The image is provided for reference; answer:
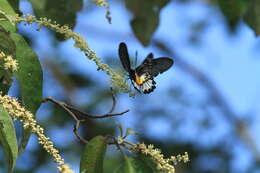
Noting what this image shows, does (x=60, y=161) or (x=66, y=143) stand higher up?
(x=66, y=143)

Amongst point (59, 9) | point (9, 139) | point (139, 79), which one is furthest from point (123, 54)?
point (59, 9)

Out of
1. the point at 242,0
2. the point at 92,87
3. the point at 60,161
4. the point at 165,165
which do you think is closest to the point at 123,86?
the point at 165,165

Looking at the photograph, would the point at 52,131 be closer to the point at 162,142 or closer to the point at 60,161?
the point at 162,142

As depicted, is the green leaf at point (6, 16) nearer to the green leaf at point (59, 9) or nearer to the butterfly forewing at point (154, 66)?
the butterfly forewing at point (154, 66)

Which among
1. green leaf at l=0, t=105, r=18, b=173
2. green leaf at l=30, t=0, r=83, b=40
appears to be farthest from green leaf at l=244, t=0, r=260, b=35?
green leaf at l=0, t=105, r=18, b=173

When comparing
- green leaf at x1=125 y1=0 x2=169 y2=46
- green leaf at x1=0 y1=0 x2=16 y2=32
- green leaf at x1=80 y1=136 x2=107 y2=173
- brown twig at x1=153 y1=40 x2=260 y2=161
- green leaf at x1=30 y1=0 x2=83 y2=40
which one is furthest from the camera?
brown twig at x1=153 y1=40 x2=260 y2=161

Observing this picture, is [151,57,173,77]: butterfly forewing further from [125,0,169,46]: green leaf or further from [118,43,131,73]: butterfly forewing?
[125,0,169,46]: green leaf

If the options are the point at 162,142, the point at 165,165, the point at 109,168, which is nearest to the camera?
the point at 165,165
